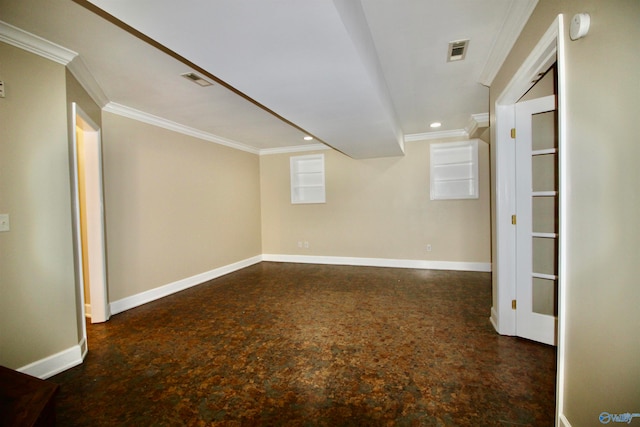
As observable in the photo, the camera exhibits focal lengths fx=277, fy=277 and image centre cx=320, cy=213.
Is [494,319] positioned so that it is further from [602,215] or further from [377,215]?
[377,215]

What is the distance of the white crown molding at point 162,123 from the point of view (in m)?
3.45

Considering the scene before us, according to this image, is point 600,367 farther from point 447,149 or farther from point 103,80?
point 447,149

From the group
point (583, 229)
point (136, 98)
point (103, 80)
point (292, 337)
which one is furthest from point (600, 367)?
point (136, 98)

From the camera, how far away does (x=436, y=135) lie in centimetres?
525

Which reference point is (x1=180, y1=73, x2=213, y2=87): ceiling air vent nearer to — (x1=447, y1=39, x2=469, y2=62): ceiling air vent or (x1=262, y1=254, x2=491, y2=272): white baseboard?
(x1=447, y1=39, x2=469, y2=62): ceiling air vent

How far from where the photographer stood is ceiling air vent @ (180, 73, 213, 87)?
8.65ft

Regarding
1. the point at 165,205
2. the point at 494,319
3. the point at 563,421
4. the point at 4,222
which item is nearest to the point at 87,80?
the point at 4,222

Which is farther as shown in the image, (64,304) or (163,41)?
(64,304)

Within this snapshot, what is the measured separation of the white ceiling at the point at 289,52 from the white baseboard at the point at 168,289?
2.43 metres

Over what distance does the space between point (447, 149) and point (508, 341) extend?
12.1 ft

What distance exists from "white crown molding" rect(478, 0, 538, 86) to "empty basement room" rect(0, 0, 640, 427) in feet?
0.05

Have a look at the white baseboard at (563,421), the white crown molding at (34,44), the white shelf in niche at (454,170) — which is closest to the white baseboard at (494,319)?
the white baseboard at (563,421)

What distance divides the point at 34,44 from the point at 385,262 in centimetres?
552

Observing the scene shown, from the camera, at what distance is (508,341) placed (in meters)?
2.57
